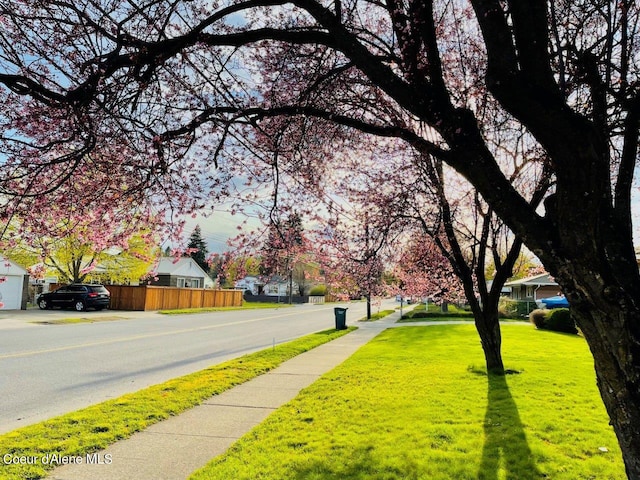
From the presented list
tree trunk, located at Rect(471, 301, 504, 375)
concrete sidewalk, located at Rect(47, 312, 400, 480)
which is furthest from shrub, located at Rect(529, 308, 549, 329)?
concrete sidewalk, located at Rect(47, 312, 400, 480)

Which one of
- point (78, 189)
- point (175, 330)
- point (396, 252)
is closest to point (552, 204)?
point (78, 189)

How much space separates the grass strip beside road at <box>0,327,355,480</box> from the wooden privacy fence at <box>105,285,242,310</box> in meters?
24.7

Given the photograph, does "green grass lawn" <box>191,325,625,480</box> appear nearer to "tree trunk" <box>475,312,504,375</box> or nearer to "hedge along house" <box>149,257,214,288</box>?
"tree trunk" <box>475,312,504,375</box>

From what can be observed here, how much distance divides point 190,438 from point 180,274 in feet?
151

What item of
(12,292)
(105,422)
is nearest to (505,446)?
(105,422)

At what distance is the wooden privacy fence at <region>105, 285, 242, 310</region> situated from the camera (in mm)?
32156

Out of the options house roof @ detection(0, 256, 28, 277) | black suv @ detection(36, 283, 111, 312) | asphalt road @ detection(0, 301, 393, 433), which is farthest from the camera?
black suv @ detection(36, 283, 111, 312)

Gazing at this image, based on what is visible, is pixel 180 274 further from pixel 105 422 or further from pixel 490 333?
pixel 105 422

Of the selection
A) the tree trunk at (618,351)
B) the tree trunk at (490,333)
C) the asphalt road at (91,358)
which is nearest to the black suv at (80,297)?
the asphalt road at (91,358)

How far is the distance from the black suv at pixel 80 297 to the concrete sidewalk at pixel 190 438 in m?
22.5

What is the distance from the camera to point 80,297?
2770 centimetres

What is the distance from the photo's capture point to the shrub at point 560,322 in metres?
20.7

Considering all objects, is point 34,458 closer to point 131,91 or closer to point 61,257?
point 131,91

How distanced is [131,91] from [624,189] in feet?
15.7
